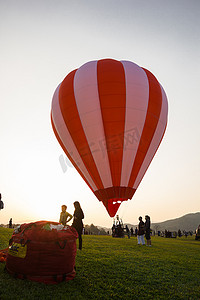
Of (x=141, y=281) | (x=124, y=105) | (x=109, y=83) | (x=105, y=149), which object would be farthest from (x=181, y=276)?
(x=109, y=83)

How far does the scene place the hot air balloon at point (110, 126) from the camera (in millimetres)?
13477

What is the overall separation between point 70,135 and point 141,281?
1077 cm

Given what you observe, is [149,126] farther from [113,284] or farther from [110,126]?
[113,284]

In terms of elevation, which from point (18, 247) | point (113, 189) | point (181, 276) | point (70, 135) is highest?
point (70, 135)

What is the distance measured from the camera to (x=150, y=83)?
1488cm

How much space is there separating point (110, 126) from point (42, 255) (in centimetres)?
1022

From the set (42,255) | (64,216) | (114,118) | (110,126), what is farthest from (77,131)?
(42,255)

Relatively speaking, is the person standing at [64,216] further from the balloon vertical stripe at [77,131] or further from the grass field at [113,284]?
the balloon vertical stripe at [77,131]

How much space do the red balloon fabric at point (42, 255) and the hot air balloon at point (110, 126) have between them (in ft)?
29.7

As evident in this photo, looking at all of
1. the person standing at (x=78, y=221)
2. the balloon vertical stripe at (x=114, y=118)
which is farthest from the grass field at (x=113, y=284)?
the balloon vertical stripe at (x=114, y=118)

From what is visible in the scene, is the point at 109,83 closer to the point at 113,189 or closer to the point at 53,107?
the point at 53,107

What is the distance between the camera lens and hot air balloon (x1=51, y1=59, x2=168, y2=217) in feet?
44.2

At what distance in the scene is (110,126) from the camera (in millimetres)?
13453

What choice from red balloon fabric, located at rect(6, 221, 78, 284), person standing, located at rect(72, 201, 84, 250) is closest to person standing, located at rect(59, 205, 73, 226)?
person standing, located at rect(72, 201, 84, 250)
